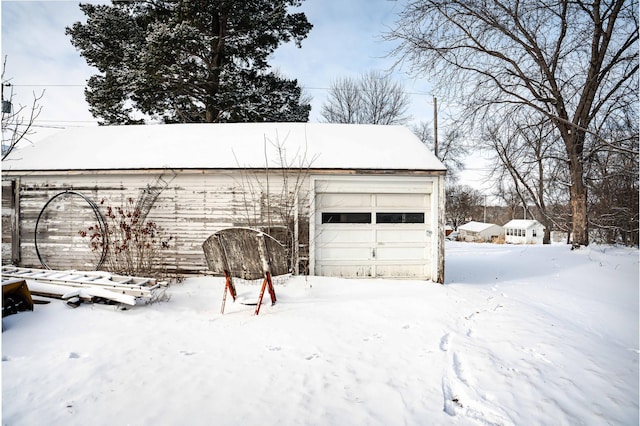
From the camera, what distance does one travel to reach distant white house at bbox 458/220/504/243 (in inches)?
1484

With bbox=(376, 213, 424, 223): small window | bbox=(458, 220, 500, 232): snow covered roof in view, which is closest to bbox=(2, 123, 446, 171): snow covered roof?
bbox=(376, 213, 424, 223): small window

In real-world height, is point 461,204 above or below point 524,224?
above

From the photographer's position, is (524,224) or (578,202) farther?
(524,224)

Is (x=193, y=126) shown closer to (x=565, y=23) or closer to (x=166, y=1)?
(x=166, y=1)

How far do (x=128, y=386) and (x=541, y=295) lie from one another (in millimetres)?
6878

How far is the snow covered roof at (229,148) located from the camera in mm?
6379

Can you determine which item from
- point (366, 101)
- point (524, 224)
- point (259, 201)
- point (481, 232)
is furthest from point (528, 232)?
point (259, 201)

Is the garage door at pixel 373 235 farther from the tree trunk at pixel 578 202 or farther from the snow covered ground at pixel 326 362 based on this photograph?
the tree trunk at pixel 578 202

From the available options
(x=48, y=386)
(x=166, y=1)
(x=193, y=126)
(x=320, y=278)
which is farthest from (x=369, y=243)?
(x=166, y=1)

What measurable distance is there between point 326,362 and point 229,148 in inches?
220

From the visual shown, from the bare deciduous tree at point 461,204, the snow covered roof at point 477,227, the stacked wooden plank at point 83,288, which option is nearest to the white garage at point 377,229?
the stacked wooden plank at point 83,288

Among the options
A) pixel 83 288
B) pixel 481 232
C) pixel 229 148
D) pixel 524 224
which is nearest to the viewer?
pixel 83 288

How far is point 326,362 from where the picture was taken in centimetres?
291

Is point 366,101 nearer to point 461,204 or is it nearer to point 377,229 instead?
point 377,229
